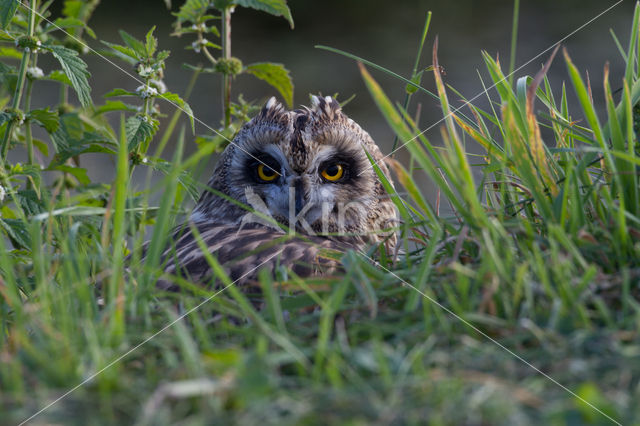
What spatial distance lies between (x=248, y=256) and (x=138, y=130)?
619 millimetres

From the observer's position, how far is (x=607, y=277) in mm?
1077

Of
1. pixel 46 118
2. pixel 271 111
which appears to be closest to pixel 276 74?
pixel 271 111

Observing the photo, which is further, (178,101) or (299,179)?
(299,179)

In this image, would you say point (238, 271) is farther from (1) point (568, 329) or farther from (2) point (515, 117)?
(1) point (568, 329)

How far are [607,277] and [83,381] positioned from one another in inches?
31.4

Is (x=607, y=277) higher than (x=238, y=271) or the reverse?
higher

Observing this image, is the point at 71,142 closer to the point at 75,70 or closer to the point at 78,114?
the point at 78,114

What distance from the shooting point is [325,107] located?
241 centimetres

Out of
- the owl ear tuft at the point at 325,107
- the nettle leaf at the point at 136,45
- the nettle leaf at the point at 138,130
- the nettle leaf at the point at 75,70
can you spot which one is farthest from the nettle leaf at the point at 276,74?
the nettle leaf at the point at 75,70

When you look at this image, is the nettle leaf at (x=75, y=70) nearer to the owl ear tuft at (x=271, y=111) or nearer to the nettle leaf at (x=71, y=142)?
the nettle leaf at (x=71, y=142)

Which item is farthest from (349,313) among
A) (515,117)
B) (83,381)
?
(515,117)

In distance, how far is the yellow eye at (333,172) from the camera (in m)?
2.40

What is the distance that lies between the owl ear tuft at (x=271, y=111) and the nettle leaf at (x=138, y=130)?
1.45 ft

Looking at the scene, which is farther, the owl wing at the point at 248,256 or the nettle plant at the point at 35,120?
the nettle plant at the point at 35,120
